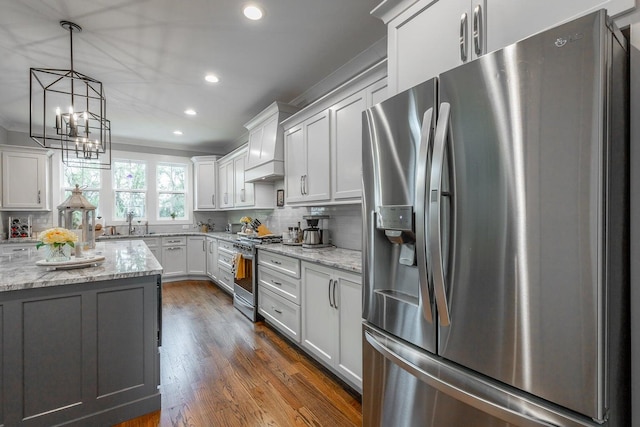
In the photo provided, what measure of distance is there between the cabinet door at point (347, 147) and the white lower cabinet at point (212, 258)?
3.25 meters

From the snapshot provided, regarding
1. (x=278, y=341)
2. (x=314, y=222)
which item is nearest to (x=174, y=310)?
(x=278, y=341)

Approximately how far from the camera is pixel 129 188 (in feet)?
18.8

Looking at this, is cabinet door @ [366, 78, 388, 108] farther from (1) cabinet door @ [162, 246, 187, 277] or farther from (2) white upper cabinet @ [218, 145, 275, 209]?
(1) cabinet door @ [162, 246, 187, 277]

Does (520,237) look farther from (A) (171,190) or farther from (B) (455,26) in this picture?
(A) (171,190)

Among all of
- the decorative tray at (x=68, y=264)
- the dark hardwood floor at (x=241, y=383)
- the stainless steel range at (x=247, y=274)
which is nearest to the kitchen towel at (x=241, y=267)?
the stainless steel range at (x=247, y=274)

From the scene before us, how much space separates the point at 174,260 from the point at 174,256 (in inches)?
3.0

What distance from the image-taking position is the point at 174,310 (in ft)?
13.2

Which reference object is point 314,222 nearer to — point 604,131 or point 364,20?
point 364,20

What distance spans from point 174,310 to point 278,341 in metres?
1.82

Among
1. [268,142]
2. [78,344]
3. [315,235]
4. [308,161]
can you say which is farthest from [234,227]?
[78,344]

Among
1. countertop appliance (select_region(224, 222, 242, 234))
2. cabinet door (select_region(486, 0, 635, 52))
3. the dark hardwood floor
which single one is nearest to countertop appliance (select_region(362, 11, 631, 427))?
cabinet door (select_region(486, 0, 635, 52))

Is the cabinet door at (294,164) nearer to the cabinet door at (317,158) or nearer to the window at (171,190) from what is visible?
the cabinet door at (317,158)

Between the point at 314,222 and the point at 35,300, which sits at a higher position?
the point at 314,222

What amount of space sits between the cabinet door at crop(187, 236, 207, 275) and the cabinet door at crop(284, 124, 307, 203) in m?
3.09
